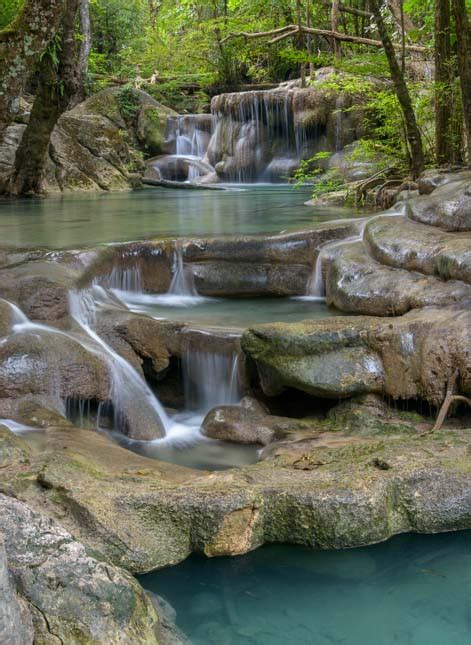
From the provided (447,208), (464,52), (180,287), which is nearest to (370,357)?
(447,208)

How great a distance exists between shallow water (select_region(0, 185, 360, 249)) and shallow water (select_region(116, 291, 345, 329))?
1075mm

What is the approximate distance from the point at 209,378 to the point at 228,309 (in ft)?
4.41

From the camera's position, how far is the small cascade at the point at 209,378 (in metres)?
5.97

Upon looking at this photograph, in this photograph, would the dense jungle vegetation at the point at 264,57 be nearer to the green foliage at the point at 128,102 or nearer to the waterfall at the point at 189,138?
the green foliage at the point at 128,102

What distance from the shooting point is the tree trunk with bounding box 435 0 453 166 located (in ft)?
32.5

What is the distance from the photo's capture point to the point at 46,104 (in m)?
14.2

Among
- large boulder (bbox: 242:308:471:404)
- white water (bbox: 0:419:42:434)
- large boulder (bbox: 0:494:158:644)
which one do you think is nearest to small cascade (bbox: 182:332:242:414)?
large boulder (bbox: 242:308:471:404)

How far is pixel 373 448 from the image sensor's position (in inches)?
175

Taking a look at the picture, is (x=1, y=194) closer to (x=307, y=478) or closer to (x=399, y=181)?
(x=399, y=181)

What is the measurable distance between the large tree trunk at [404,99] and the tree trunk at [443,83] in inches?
11.3

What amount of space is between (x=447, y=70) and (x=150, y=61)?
1965 centimetres

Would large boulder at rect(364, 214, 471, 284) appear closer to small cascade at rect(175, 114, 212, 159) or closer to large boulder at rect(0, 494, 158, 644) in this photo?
large boulder at rect(0, 494, 158, 644)

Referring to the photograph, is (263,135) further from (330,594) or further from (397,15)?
(330,594)

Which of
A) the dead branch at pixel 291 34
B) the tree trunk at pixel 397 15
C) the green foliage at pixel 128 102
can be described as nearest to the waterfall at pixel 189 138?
the green foliage at pixel 128 102
